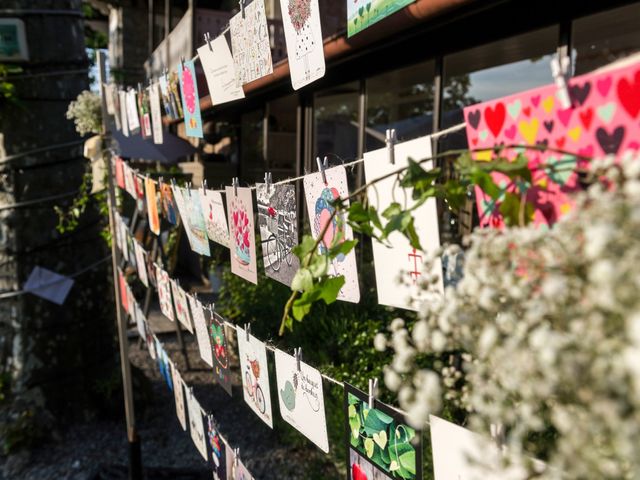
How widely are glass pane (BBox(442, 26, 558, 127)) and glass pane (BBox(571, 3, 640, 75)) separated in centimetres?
15

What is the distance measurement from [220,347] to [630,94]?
5.58 ft

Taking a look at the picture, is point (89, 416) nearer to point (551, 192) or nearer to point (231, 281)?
point (231, 281)

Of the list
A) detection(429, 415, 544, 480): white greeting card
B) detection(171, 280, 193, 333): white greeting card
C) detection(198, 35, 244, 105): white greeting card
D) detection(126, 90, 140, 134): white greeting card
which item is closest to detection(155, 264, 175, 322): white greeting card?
detection(171, 280, 193, 333): white greeting card

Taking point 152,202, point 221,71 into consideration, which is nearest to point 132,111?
point 152,202

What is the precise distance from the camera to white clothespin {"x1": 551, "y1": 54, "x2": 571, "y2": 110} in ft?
2.46

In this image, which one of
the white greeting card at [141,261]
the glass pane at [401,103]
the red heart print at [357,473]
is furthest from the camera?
the glass pane at [401,103]

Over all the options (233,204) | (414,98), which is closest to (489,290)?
(233,204)

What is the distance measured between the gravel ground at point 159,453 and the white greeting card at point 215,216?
7.38ft

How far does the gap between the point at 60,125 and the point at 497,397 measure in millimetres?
4275

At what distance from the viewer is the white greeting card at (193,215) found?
6.93 ft

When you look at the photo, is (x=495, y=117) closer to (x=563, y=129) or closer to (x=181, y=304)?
(x=563, y=129)

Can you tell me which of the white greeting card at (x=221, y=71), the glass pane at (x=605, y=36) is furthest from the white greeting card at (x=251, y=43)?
the glass pane at (x=605, y=36)

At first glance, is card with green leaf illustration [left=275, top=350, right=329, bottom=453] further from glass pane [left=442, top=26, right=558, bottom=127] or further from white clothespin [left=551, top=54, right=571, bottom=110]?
glass pane [left=442, top=26, right=558, bottom=127]

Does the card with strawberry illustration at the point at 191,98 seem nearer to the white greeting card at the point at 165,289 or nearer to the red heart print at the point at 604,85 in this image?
the white greeting card at the point at 165,289
